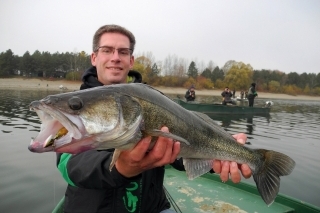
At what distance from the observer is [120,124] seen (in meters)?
1.94

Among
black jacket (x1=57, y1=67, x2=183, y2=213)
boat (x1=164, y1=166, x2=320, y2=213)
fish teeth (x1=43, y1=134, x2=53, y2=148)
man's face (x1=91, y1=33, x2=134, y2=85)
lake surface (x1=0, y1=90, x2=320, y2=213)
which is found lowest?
lake surface (x1=0, y1=90, x2=320, y2=213)

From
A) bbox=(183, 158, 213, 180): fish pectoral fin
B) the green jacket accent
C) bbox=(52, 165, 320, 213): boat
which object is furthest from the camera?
bbox=(52, 165, 320, 213): boat

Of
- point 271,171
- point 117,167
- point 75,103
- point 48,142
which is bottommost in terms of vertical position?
point 271,171

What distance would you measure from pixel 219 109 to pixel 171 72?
7652 cm

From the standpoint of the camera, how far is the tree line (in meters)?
70.6

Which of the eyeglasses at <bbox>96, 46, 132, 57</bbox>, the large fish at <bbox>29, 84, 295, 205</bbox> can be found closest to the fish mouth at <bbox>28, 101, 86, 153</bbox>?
the large fish at <bbox>29, 84, 295, 205</bbox>

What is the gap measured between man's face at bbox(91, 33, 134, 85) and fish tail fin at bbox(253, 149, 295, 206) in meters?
2.06

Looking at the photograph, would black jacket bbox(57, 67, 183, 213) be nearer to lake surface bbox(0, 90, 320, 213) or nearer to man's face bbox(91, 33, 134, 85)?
man's face bbox(91, 33, 134, 85)

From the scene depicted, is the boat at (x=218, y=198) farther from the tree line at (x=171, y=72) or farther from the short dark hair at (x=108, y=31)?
the tree line at (x=171, y=72)

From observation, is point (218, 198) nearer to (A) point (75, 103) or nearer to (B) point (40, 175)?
(A) point (75, 103)

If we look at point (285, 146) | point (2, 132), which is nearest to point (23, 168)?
point (2, 132)

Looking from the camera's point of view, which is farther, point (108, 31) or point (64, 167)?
point (108, 31)

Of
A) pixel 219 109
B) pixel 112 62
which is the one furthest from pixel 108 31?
pixel 219 109

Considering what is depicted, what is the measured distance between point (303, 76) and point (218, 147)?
372ft
